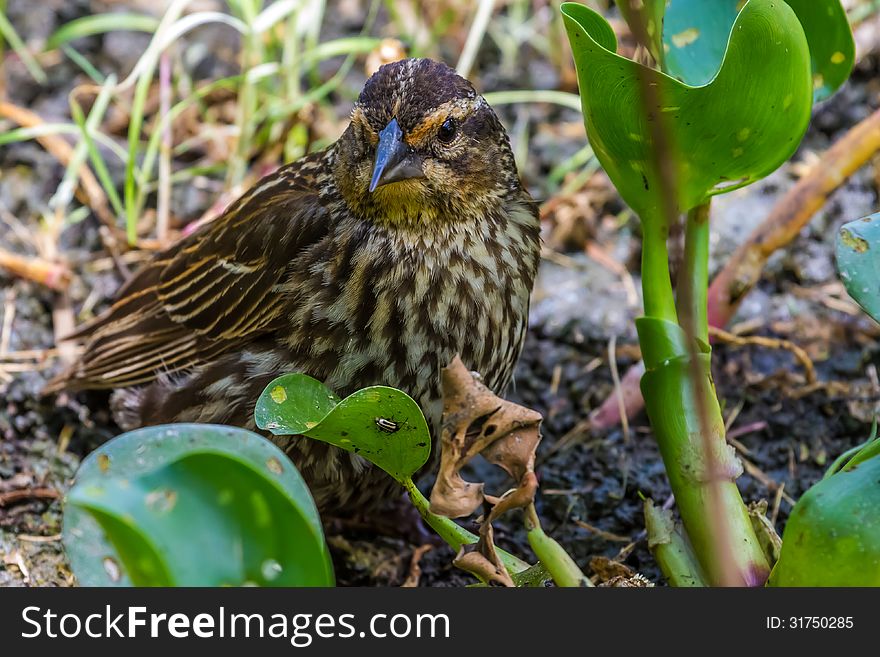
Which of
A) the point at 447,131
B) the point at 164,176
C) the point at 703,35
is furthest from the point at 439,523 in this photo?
the point at 164,176

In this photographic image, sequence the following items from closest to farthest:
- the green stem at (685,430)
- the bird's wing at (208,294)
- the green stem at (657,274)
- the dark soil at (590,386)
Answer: the green stem at (685,430) → the green stem at (657,274) → the bird's wing at (208,294) → the dark soil at (590,386)

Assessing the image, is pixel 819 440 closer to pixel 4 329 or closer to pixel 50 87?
pixel 4 329

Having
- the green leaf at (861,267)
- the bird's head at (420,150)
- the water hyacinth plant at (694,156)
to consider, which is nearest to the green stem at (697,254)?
the water hyacinth plant at (694,156)

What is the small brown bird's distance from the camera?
2602mm

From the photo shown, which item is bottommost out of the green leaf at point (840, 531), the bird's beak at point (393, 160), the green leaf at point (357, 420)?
the green leaf at point (840, 531)

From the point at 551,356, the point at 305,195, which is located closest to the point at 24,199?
the point at 305,195

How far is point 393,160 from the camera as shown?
98.0 inches

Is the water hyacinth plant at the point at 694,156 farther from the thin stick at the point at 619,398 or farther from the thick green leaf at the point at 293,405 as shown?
the thin stick at the point at 619,398

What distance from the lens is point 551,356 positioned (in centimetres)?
355

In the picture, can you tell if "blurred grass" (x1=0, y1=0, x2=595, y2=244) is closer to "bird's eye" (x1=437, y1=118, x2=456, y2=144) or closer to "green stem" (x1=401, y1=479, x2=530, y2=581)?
"bird's eye" (x1=437, y1=118, x2=456, y2=144)

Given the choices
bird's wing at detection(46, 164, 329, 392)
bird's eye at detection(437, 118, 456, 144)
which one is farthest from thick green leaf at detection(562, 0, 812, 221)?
bird's wing at detection(46, 164, 329, 392)

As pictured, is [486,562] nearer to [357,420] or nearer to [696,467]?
[357,420]

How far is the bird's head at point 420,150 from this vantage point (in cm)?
253

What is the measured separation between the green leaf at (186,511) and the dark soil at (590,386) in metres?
1.15
